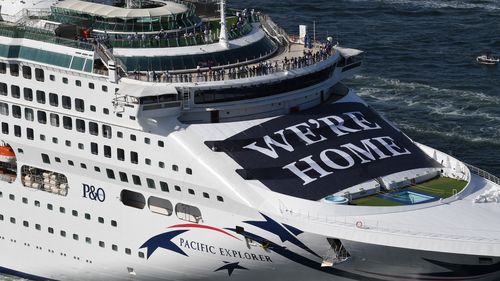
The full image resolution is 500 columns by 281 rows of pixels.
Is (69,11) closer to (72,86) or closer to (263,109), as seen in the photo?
(72,86)

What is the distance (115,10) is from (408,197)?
15.0 metres

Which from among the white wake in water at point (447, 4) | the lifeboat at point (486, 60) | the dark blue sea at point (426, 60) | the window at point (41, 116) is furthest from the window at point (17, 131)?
the white wake in water at point (447, 4)

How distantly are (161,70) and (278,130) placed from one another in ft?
17.7

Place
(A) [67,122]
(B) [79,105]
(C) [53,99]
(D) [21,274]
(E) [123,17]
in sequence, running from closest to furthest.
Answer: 1. (B) [79,105]
2. (A) [67,122]
3. (C) [53,99]
4. (E) [123,17]
5. (D) [21,274]

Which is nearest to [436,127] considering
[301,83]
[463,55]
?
[463,55]

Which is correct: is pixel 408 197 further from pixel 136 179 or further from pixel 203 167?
pixel 136 179

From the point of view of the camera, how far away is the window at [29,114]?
5015 centimetres

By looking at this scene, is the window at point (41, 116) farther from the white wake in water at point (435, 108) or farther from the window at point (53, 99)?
the white wake in water at point (435, 108)

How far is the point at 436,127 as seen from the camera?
7756cm

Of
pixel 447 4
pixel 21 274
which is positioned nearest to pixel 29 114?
pixel 21 274

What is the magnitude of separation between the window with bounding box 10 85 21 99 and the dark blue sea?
2999cm

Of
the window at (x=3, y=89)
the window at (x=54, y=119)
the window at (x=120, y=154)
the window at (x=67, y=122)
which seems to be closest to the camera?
the window at (x=120, y=154)

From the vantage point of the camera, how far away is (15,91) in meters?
50.5

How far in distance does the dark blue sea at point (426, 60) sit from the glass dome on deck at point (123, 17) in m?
24.7
